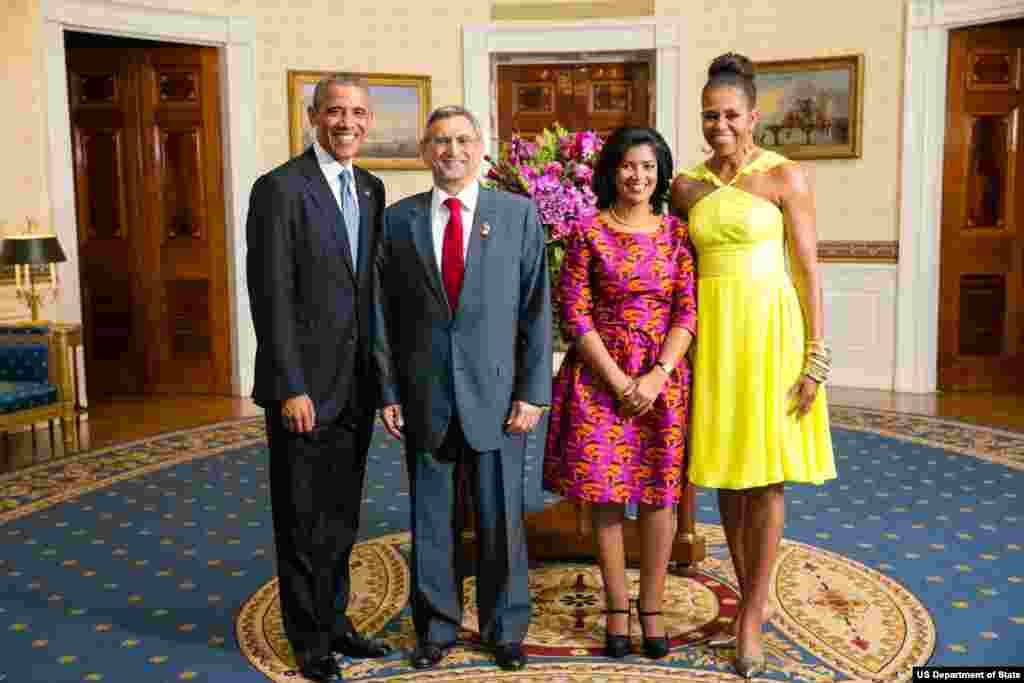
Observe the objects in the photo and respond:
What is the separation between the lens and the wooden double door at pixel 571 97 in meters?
8.11

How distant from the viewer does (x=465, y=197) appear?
2867 millimetres

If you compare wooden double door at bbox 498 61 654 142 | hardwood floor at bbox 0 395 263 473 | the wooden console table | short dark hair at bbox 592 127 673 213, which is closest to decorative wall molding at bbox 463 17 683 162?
wooden double door at bbox 498 61 654 142

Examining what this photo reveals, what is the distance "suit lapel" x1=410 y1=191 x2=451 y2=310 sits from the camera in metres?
2.83

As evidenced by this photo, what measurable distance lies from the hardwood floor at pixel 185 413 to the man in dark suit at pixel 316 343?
131 inches

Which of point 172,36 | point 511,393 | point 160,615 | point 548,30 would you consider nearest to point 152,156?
point 172,36

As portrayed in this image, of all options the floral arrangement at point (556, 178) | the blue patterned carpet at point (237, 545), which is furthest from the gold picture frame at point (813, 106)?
the floral arrangement at point (556, 178)

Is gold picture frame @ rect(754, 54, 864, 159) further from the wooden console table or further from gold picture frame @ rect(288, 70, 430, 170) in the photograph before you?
the wooden console table

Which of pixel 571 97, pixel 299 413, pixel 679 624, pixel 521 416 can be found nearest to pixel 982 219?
pixel 571 97

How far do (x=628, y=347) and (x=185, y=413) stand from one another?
5003 millimetres

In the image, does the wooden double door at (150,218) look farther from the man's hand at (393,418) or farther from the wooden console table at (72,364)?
the man's hand at (393,418)

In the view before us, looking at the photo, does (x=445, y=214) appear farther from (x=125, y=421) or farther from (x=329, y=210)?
(x=125, y=421)

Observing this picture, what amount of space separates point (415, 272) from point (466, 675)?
46.2 inches

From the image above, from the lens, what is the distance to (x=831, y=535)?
417 centimetres

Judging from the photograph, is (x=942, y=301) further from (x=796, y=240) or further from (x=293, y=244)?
(x=293, y=244)
